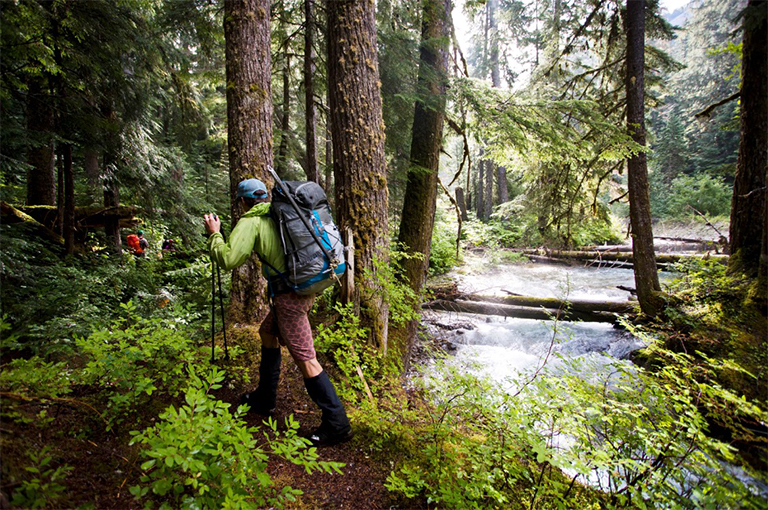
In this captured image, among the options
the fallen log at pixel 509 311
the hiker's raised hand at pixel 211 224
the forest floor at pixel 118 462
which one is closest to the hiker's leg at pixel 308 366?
the forest floor at pixel 118 462

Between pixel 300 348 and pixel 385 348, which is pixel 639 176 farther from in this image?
pixel 300 348

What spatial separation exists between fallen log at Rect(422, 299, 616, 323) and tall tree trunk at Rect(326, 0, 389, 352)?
15.0 feet

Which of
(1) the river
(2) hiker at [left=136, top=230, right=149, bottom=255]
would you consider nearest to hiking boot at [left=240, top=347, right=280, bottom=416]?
(1) the river

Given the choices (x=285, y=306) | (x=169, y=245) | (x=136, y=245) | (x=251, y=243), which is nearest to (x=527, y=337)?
(x=285, y=306)

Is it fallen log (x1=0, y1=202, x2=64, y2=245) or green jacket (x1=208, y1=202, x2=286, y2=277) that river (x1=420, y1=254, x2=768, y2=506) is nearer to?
green jacket (x1=208, y1=202, x2=286, y2=277)

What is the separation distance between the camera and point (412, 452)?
301cm

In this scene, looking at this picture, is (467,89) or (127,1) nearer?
(467,89)

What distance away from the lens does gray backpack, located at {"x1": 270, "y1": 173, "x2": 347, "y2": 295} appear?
2875 mm

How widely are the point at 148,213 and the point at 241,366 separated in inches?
279

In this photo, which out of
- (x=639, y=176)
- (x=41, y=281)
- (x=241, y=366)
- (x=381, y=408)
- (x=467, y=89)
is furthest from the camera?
(x=639, y=176)

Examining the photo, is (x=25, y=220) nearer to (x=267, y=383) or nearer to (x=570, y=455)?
(x=267, y=383)

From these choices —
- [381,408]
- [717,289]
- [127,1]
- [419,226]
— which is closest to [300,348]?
[381,408]

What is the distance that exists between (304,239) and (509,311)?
7585 millimetres

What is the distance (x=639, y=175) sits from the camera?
24.2 feet
